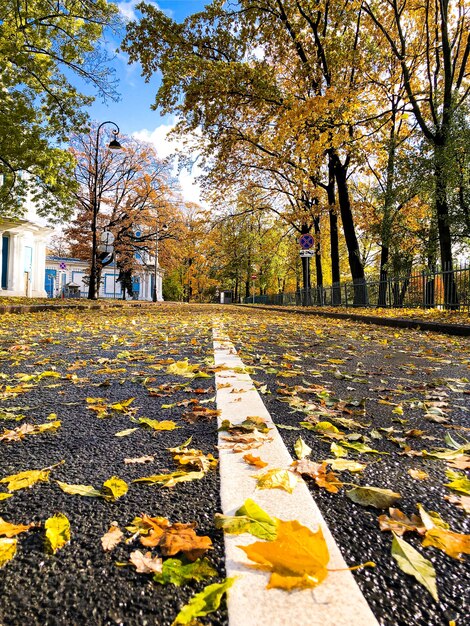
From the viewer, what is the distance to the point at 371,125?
15.9 metres

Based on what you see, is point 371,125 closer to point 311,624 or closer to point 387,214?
point 387,214

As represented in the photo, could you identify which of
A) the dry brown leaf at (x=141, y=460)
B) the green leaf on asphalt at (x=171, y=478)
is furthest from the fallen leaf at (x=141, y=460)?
Result: the green leaf on asphalt at (x=171, y=478)

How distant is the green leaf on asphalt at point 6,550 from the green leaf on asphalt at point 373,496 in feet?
3.50

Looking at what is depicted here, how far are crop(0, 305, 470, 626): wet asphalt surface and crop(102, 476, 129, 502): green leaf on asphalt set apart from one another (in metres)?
0.03

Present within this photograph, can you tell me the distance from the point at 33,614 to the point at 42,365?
3.55m

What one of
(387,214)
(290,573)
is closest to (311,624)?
(290,573)

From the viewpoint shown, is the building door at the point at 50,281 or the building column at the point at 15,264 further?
the building door at the point at 50,281

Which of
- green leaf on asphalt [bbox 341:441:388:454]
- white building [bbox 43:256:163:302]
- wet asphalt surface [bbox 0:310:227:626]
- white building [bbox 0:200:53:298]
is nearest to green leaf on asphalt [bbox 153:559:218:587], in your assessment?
wet asphalt surface [bbox 0:310:227:626]

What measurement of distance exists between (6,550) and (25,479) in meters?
0.49

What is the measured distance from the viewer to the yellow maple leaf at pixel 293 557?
98 cm

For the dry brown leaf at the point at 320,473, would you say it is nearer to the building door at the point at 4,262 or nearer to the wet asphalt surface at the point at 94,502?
the wet asphalt surface at the point at 94,502

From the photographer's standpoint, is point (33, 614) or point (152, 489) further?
point (152, 489)

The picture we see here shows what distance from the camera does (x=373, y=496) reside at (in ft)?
4.74

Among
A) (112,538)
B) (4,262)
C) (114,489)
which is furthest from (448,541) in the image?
(4,262)
